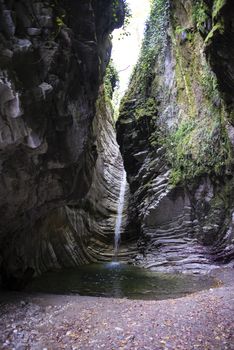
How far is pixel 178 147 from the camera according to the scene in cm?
1861

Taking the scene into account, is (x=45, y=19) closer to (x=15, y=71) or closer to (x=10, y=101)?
(x=15, y=71)

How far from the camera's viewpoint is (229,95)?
415 inches

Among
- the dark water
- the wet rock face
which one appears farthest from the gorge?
the dark water

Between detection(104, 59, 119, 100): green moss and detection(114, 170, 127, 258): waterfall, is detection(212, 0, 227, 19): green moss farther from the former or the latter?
detection(104, 59, 119, 100): green moss

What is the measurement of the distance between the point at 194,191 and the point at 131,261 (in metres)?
4.70

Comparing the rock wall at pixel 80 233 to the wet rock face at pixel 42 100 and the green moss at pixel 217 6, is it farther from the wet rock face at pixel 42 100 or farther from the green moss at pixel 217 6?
the green moss at pixel 217 6

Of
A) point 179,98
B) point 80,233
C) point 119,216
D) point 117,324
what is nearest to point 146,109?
point 179,98

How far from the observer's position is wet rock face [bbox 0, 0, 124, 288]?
26.5 ft

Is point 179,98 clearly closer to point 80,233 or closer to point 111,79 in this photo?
point 80,233

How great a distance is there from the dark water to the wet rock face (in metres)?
1.72

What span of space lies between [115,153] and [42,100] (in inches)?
788

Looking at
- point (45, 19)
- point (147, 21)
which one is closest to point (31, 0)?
point (45, 19)

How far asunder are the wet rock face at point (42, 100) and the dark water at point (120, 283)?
1723 mm

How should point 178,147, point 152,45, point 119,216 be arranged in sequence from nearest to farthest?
point 178,147, point 119,216, point 152,45
